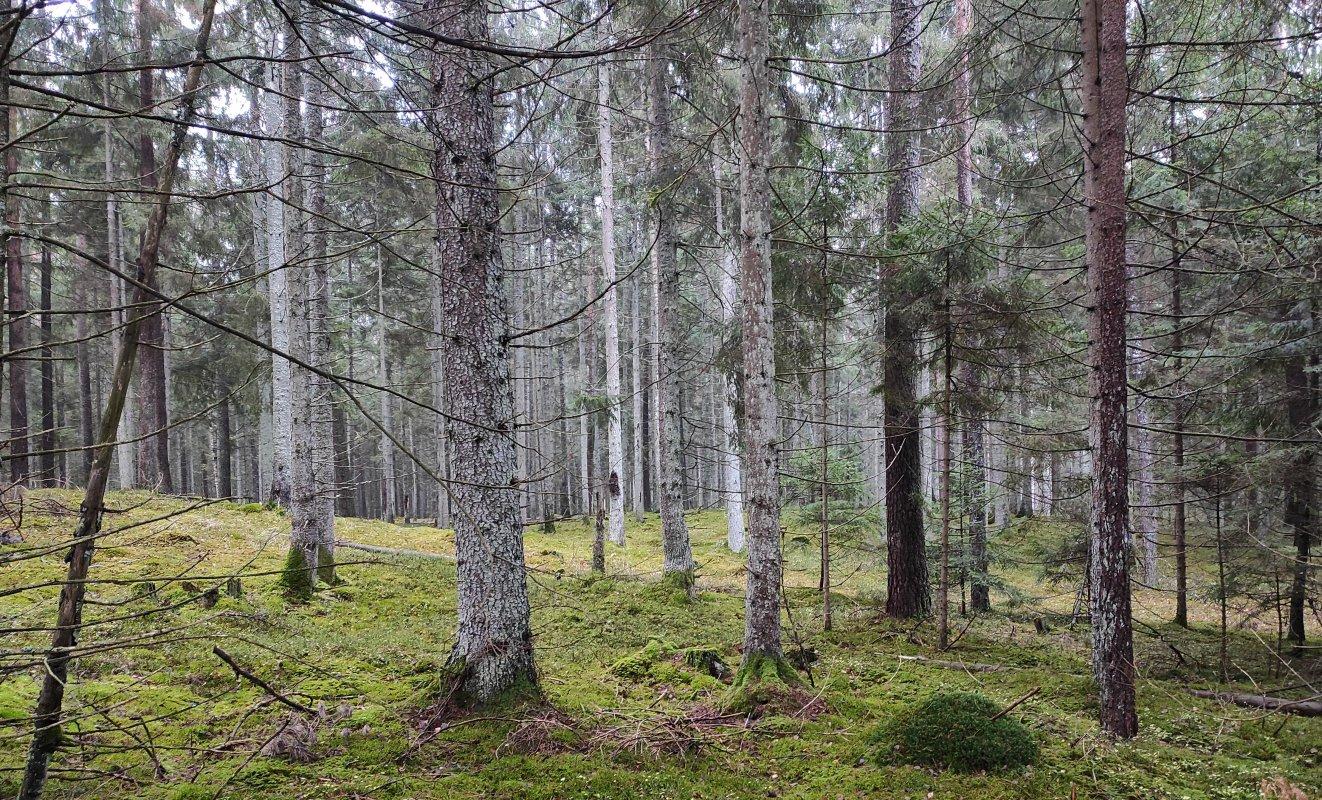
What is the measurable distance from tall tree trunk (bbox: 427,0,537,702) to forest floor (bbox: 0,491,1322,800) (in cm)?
61

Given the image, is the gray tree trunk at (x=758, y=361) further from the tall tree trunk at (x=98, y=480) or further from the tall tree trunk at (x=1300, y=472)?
the tall tree trunk at (x=1300, y=472)

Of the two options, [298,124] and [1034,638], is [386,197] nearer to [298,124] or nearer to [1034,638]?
[298,124]

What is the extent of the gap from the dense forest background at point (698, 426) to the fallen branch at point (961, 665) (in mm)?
54

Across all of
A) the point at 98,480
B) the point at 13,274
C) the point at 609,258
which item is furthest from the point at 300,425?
the point at 13,274

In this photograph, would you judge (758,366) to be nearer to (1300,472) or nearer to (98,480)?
(98,480)

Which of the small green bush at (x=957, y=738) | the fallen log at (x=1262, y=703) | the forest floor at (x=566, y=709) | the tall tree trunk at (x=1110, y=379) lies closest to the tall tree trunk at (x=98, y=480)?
the forest floor at (x=566, y=709)

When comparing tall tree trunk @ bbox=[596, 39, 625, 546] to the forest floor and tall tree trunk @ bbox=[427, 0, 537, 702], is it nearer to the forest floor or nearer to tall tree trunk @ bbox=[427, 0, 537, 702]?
the forest floor

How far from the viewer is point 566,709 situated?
5617 millimetres

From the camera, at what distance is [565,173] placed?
2636 cm

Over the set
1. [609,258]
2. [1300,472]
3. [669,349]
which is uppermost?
[609,258]

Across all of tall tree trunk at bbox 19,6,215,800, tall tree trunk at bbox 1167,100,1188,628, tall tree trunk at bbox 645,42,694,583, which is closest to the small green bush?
tall tree trunk at bbox 19,6,215,800

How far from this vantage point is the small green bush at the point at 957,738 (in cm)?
493

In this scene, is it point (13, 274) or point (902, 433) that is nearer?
point (902, 433)

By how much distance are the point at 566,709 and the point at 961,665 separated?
492 cm
